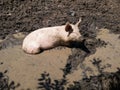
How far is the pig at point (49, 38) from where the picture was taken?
475 centimetres

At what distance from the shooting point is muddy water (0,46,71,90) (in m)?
4.32

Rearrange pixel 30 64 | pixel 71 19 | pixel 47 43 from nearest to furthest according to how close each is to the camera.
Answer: pixel 30 64 → pixel 47 43 → pixel 71 19

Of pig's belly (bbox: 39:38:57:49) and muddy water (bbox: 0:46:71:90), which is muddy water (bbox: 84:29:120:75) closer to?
muddy water (bbox: 0:46:71:90)

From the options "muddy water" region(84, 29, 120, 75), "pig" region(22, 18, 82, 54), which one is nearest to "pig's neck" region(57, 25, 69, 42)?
"pig" region(22, 18, 82, 54)

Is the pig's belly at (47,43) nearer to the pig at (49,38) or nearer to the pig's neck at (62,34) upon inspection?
the pig at (49,38)

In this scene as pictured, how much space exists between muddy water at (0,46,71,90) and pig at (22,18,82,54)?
0.10 meters

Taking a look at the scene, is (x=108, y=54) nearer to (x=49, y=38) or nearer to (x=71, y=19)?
(x=49, y=38)

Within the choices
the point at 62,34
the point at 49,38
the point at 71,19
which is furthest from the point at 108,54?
the point at 71,19

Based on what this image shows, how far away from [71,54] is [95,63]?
45 cm

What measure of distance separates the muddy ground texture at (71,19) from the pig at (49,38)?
266mm

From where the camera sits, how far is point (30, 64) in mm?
4570

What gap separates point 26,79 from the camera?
4.31 metres

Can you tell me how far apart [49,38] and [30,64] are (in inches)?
23.3

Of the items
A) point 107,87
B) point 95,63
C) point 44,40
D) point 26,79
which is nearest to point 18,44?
point 44,40
